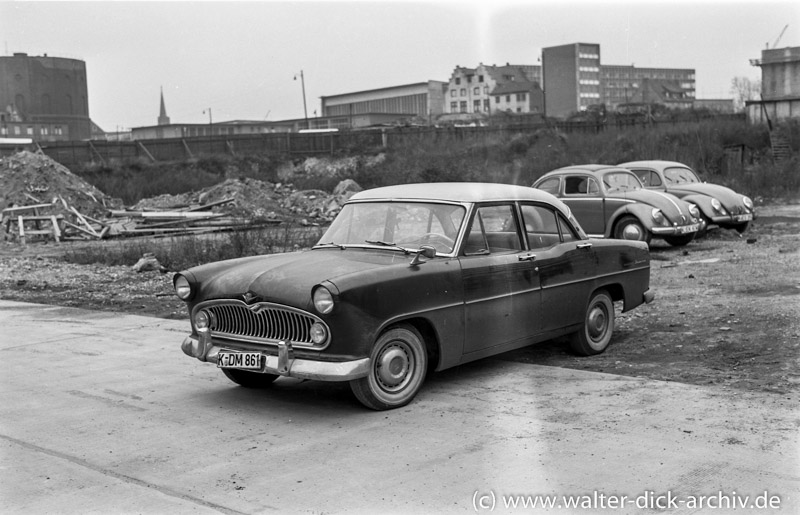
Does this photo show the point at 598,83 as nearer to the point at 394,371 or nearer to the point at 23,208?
the point at 23,208

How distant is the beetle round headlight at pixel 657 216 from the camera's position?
15.2m

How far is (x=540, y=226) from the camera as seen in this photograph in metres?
7.18

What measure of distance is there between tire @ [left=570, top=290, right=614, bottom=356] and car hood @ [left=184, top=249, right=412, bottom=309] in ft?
6.64

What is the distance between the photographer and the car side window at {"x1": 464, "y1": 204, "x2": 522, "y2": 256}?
649 cm

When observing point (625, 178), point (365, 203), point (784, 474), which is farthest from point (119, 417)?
point (625, 178)

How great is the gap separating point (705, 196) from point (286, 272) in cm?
1329

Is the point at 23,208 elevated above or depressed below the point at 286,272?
above

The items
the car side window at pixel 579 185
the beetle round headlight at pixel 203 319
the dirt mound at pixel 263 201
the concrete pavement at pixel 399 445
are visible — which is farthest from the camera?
the dirt mound at pixel 263 201

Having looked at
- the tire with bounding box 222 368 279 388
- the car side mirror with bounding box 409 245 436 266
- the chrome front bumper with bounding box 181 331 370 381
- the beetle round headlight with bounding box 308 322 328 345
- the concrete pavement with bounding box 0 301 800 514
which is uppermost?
the car side mirror with bounding box 409 245 436 266

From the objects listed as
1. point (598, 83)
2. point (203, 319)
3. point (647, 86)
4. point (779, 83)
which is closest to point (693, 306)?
point (203, 319)

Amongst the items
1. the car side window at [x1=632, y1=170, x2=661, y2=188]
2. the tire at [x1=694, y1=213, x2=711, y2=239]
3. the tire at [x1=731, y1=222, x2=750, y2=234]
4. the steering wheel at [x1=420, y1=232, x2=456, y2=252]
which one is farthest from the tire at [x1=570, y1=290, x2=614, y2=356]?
the tire at [x1=731, y1=222, x2=750, y2=234]

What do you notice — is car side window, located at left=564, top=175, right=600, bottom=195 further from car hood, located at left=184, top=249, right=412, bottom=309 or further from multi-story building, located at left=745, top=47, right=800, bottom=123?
multi-story building, located at left=745, top=47, right=800, bottom=123

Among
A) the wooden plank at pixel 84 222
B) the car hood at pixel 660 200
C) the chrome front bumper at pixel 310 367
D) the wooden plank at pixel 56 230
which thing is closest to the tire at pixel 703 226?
the car hood at pixel 660 200

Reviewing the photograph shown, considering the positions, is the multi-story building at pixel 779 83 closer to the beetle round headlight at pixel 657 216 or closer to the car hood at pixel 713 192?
the car hood at pixel 713 192
